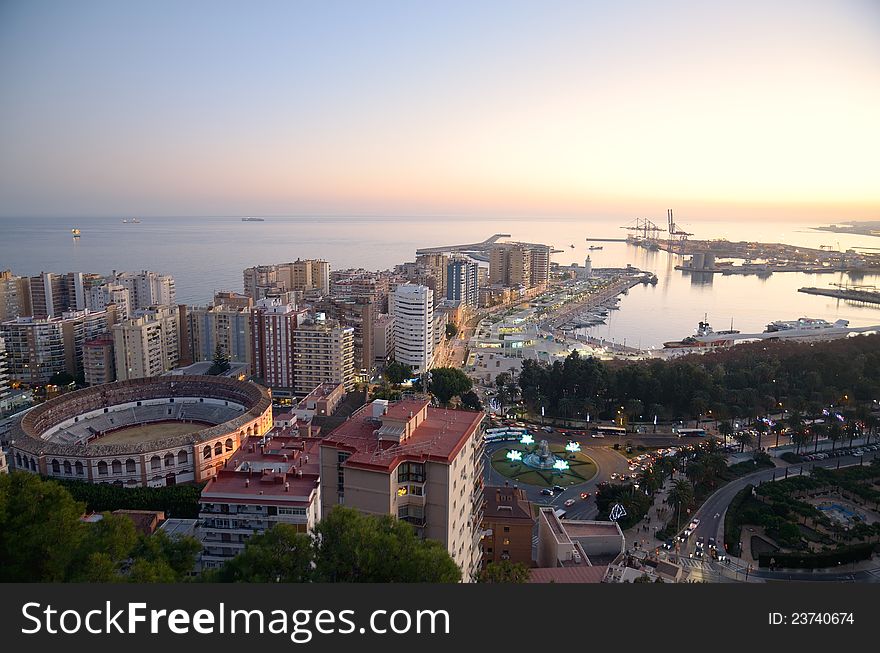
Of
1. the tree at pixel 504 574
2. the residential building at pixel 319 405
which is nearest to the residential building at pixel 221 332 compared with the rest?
the residential building at pixel 319 405

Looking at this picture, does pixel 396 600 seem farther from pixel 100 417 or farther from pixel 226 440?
pixel 100 417

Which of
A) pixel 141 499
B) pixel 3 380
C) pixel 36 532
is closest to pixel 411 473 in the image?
pixel 36 532

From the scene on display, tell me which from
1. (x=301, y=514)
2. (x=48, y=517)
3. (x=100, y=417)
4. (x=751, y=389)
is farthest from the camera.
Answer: (x=751, y=389)

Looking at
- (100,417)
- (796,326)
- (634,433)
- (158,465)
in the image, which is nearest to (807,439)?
(634,433)

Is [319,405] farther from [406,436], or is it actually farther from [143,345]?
[406,436]

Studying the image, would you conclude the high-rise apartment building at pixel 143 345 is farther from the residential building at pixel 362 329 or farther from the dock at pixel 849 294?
the dock at pixel 849 294

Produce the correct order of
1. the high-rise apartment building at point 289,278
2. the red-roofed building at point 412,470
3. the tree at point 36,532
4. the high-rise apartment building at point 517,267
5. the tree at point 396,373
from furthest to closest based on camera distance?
the high-rise apartment building at point 517,267 → the high-rise apartment building at point 289,278 → the tree at point 396,373 → the red-roofed building at point 412,470 → the tree at point 36,532
